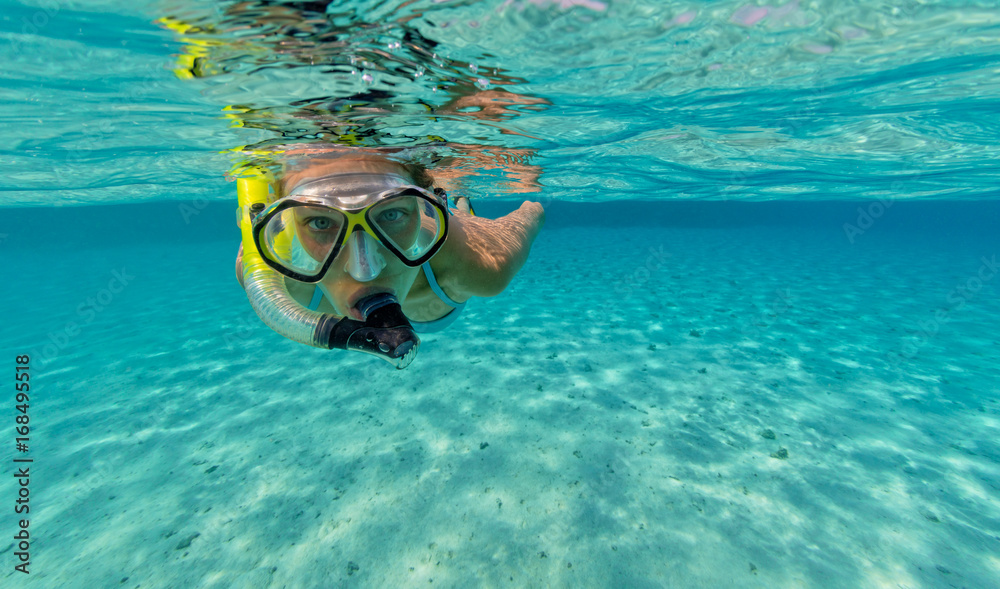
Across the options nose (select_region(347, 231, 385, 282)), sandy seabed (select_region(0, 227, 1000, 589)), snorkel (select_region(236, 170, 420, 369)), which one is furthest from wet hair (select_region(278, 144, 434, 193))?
snorkel (select_region(236, 170, 420, 369))

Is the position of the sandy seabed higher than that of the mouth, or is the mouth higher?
the mouth

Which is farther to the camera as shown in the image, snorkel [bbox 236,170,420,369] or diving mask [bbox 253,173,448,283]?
diving mask [bbox 253,173,448,283]

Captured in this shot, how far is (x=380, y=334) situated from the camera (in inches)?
92.1

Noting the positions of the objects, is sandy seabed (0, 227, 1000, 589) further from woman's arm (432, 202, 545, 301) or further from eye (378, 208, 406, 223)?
eye (378, 208, 406, 223)

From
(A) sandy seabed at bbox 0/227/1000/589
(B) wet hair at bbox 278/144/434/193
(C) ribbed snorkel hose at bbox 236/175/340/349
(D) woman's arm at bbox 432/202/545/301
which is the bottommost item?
(A) sandy seabed at bbox 0/227/1000/589

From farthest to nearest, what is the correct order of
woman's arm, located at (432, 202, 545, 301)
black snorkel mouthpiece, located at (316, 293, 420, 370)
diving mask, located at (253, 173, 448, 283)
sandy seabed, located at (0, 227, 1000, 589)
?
sandy seabed, located at (0, 227, 1000, 589)
woman's arm, located at (432, 202, 545, 301)
diving mask, located at (253, 173, 448, 283)
black snorkel mouthpiece, located at (316, 293, 420, 370)

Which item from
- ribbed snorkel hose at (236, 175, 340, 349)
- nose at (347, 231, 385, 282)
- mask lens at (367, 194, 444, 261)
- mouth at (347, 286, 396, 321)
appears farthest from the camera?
mask lens at (367, 194, 444, 261)

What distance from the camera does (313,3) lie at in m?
3.57

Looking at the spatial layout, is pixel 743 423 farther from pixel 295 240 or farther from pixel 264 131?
pixel 264 131

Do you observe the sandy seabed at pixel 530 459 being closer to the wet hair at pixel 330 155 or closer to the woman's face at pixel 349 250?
the woman's face at pixel 349 250

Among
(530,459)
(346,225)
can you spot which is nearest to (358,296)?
(346,225)

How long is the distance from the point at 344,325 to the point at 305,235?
1.07 metres

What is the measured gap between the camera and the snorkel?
2.34m

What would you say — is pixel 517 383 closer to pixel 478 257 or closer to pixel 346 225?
pixel 478 257
